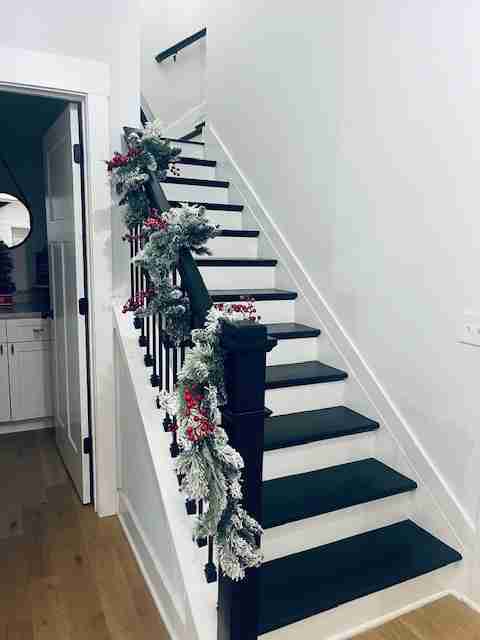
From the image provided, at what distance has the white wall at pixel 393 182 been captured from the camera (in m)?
1.99

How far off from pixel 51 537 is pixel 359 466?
1575 mm

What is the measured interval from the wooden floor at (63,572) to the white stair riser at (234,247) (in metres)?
1.71

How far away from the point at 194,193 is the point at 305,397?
1.76 meters

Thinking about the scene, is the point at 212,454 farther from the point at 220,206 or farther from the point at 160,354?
the point at 220,206

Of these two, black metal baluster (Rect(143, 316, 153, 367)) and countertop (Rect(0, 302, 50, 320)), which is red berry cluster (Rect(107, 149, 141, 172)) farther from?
countertop (Rect(0, 302, 50, 320))

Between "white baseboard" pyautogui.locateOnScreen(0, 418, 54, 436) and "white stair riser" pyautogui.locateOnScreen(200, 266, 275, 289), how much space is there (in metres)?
1.98

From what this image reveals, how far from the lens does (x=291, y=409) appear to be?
246 cm

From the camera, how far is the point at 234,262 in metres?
2.95

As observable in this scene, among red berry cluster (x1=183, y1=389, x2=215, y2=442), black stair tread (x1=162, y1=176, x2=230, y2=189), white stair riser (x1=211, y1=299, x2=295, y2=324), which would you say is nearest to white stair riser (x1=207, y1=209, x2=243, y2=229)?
black stair tread (x1=162, y1=176, x2=230, y2=189)

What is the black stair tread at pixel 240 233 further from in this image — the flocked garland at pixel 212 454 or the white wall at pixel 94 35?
the flocked garland at pixel 212 454

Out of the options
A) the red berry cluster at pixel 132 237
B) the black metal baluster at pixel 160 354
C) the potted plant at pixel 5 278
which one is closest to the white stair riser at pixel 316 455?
the black metal baluster at pixel 160 354

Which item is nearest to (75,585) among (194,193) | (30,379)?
(30,379)

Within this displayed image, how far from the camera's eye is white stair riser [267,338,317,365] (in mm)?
2689

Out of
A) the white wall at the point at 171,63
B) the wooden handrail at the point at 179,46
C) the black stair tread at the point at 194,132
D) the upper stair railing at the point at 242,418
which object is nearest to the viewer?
the upper stair railing at the point at 242,418
